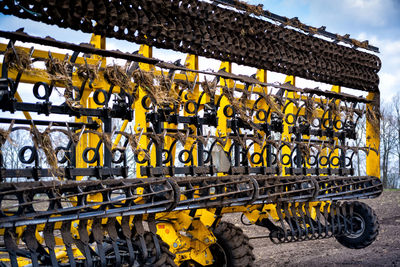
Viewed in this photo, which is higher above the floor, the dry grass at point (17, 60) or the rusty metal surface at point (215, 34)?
the rusty metal surface at point (215, 34)

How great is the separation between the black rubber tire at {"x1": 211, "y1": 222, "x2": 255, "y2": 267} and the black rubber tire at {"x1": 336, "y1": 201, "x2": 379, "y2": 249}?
230cm

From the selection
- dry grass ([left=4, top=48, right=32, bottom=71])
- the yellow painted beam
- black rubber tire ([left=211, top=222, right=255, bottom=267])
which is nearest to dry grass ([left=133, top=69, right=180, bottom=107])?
dry grass ([left=4, top=48, right=32, bottom=71])

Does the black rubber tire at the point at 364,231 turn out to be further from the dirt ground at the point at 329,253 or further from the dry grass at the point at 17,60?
the dry grass at the point at 17,60

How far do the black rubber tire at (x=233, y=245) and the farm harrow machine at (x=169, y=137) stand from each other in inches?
0.7

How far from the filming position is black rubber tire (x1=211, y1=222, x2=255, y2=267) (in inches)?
315

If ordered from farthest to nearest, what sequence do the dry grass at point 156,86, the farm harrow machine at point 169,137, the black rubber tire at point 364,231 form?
the black rubber tire at point 364,231, the dry grass at point 156,86, the farm harrow machine at point 169,137

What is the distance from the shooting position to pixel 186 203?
6484 mm

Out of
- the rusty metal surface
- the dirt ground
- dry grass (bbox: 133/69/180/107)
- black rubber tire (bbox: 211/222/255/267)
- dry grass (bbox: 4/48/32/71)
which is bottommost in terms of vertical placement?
the dirt ground

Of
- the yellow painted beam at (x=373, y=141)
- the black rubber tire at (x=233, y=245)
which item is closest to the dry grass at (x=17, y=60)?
the black rubber tire at (x=233, y=245)

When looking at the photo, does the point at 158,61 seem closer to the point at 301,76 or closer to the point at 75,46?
the point at 75,46

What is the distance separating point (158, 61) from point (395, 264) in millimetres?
5973

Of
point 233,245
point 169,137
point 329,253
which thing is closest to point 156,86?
point 169,137

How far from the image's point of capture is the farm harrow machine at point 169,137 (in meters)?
5.61

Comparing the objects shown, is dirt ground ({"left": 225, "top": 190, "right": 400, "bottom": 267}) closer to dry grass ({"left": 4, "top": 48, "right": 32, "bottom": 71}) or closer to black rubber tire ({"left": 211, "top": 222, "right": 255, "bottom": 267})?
black rubber tire ({"left": 211, "top": 222, "right": 255, "bottom": 267})
